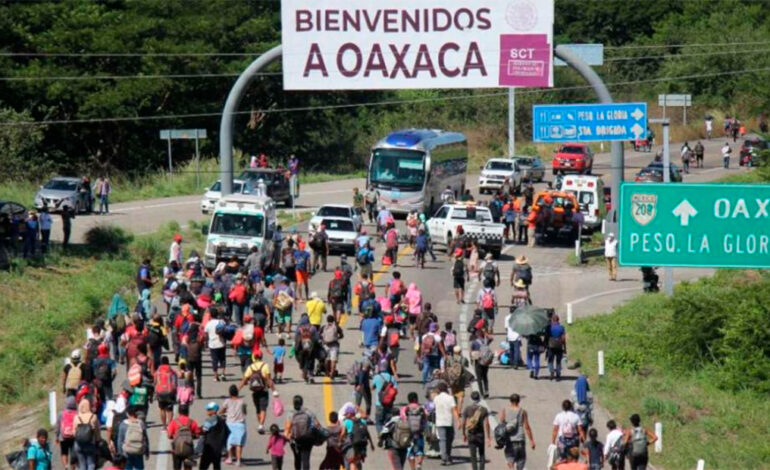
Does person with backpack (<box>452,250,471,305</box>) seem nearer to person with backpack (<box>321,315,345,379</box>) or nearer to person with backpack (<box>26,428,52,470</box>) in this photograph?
person with backpack (<box>321,315,345,379</box>)

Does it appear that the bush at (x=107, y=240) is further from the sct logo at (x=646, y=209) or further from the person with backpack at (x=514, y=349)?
the sct logo at (x=646, y=209)

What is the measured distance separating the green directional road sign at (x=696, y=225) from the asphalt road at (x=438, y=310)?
752 centimetres

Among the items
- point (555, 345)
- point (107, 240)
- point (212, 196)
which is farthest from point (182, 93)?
point (555, 345)

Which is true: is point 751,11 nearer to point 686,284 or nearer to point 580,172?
point 580,172

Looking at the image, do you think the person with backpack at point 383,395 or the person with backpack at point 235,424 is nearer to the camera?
the person with backpack at point 235,424

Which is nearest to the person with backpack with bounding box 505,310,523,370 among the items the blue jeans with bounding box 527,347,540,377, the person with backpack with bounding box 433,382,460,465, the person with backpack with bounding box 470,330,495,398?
the blue jeans with bounding box 527,347,540,377

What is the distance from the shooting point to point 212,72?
7988 cm

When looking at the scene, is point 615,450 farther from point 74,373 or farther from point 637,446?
point 74,373

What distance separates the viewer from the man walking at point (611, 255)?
4531cm

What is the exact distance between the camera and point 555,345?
31453 mm

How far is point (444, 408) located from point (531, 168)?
4989cm

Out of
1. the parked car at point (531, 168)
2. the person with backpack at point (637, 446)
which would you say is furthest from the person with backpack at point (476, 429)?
the parked car at point (531, 168)

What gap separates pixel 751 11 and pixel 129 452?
332 feet

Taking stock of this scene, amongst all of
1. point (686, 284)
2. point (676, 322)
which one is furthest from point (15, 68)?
point (676, 322)
